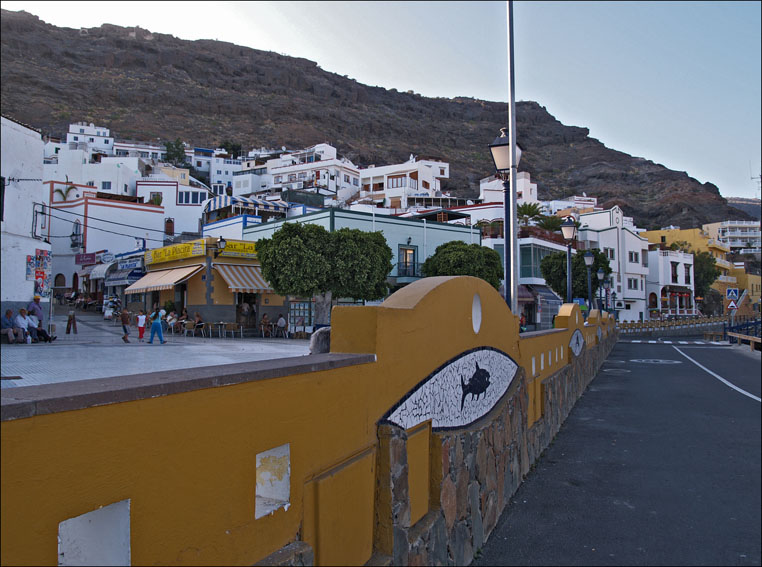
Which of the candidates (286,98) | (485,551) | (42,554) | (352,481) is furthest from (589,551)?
Result: (286,98)

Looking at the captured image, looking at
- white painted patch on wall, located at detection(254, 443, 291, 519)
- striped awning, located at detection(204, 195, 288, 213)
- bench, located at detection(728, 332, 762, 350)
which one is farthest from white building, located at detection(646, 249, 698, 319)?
white painted patch on wall, located at detection(254, 443, 291, 519)

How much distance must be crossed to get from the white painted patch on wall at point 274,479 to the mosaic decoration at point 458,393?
1.09 m

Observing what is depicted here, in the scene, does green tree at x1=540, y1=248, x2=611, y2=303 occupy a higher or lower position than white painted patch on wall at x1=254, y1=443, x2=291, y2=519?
higher

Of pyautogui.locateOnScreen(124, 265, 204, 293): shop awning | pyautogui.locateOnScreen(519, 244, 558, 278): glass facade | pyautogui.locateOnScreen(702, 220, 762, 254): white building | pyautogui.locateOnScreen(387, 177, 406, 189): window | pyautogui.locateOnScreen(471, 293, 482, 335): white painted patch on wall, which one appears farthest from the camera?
pyautogui.locateOnScreen(702, 220, 762, 254): white building

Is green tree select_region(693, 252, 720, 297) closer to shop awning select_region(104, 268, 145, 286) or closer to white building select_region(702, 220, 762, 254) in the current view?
white building select_region(702, 220, 762, 254)

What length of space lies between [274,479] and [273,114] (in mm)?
165135

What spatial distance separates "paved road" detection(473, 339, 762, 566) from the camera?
3.95 meters

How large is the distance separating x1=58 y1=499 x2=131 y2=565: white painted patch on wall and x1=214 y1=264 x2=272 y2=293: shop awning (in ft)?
81.5

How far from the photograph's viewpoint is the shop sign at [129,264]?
107 ft

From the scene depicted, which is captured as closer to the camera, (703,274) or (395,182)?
(703,274)

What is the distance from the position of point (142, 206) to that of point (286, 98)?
133 metres

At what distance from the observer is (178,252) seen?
2827 centimetres

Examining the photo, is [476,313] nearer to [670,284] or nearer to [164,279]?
[164,279]

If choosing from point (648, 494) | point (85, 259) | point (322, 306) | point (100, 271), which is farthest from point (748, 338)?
point (85, 259)
